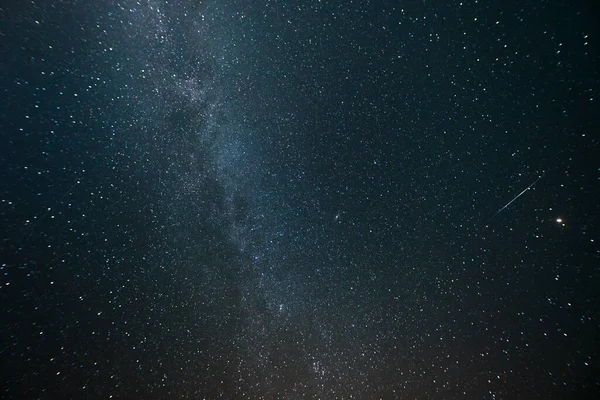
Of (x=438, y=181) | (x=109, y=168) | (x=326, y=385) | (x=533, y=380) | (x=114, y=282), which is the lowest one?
(x=533, y=380)

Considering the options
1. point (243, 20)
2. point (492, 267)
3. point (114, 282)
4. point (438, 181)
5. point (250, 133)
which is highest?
point (243, 20)

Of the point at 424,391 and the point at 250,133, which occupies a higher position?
the point at 250,133

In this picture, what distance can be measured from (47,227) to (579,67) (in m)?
1.48

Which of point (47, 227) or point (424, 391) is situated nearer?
point (47, 227)

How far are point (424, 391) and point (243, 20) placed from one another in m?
1.33

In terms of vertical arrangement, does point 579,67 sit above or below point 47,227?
below

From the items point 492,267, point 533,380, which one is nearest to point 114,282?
point 492,267

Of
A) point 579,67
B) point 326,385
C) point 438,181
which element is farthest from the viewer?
point 326,385

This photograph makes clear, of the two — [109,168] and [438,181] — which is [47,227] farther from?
[438,181]

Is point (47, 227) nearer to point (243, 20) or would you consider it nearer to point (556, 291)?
point (243, 20)

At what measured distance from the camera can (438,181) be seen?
73 centimetres

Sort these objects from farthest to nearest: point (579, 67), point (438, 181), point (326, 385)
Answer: point (326, 385) → point (438, 181) → point (579, 67)

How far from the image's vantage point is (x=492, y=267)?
71 cm

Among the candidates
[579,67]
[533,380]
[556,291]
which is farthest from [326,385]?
[579,67]
